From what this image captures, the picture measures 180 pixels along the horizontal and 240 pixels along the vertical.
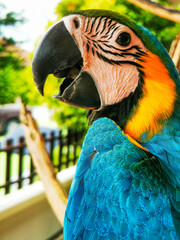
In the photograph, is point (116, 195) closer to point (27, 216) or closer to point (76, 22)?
point (76, 22)

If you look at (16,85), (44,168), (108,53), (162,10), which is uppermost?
(162,10)

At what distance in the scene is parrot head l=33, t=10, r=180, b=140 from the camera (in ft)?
1.90

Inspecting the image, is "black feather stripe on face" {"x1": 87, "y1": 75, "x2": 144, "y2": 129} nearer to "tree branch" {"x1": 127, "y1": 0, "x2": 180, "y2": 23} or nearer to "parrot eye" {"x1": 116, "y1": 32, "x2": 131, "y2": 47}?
"parrot eye" {"x1": 116, "y1": 32, "x2": 131, "y2": 47}

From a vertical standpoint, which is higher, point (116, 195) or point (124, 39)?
point (124, 39)

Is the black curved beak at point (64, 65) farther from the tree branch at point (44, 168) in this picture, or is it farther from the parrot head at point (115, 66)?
the tree branch at point (44, 168)

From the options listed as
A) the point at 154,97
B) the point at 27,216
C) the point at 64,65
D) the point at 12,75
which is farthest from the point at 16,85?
the point at 154,97

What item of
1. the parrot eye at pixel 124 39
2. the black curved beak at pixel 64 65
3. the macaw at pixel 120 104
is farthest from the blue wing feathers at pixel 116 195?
the parrot eye at pixel 124 39

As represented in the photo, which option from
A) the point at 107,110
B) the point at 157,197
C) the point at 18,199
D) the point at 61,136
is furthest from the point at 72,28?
the point at 61,136

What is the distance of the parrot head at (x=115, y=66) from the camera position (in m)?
0.58

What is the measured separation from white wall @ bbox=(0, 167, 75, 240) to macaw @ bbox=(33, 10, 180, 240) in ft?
2.76

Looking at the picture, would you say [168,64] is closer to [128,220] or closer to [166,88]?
[166,88]

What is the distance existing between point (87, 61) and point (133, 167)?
31cm

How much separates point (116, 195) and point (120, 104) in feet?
0.81

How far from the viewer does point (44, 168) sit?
1220 millimetres
